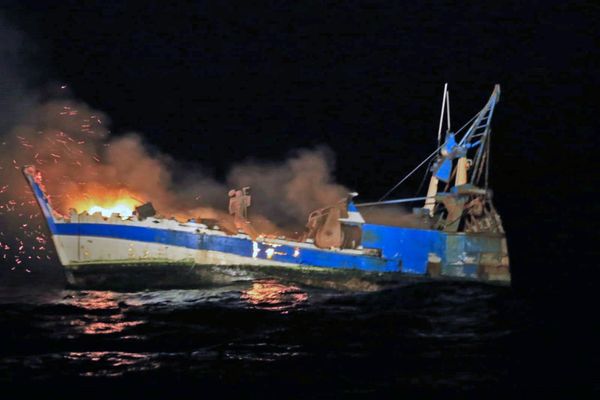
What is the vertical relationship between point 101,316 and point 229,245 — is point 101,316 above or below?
below

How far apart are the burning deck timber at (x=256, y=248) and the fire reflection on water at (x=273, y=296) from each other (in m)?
0.78

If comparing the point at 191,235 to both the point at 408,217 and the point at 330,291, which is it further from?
the point at 408,217

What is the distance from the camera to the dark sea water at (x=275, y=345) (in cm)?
1426

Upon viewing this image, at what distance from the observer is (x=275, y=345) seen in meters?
18.0

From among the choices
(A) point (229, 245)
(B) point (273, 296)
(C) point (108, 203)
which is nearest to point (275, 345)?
(B) point (273, 296)

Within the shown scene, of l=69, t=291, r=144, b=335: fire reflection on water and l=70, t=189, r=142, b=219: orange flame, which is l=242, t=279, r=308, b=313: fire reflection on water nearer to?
l=69, t=291, r=144, b=335: fire reflection on water

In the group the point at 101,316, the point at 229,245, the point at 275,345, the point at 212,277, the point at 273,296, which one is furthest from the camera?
the point at 229,245

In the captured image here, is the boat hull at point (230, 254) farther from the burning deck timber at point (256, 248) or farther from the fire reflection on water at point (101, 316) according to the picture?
the fire reflection on water at point (101, 316)

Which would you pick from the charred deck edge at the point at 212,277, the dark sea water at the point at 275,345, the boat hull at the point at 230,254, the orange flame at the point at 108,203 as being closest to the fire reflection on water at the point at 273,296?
the dark sea water at the point at 275,345

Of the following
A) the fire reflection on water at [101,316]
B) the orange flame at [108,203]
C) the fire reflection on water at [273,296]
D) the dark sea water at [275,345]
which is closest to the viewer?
the dark sea water at [275,345]

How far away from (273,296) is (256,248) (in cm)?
363

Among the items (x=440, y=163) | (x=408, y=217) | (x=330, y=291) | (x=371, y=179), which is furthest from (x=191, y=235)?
(x=371, y=179)

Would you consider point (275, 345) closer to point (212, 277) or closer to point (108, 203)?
point (212, 277)

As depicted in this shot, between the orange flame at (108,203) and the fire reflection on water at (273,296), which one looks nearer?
the fire reflection on water at (273,296)
